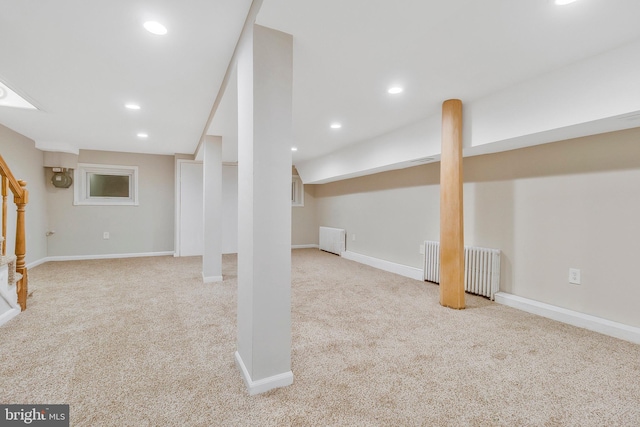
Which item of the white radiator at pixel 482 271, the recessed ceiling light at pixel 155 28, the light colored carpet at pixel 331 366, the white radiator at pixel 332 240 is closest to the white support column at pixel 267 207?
the light colored carpet at pixel 331 366

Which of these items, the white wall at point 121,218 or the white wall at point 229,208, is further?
the white wall at point 229,208

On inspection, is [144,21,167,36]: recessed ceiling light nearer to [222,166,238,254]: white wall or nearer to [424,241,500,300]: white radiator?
[424,241,500,300]: white radiator

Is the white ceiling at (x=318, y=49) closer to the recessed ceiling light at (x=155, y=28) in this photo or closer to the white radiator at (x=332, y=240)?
the recessed ceiling light at (x=155, y=28)

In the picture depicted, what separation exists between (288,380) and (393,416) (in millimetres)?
596

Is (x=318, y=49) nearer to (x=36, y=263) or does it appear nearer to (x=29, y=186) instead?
(x=29, y=186)

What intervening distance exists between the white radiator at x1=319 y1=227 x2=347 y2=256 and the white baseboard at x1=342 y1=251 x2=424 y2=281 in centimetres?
24

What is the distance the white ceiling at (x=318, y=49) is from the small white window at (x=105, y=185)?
2852 millimetres

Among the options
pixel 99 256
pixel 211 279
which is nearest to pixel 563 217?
pixel 211 279

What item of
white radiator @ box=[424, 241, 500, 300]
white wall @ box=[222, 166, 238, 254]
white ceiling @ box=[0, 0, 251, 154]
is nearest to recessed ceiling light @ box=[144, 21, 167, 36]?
white ceiling @ box=[0, 0, 251, 154]

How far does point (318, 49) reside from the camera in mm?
1960

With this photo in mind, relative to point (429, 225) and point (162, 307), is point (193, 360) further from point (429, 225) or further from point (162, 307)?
point (429, 225)

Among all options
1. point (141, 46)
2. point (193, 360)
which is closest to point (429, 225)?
point (193, 360)

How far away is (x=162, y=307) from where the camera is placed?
9.93 feet

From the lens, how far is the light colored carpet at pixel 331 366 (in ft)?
4.79
